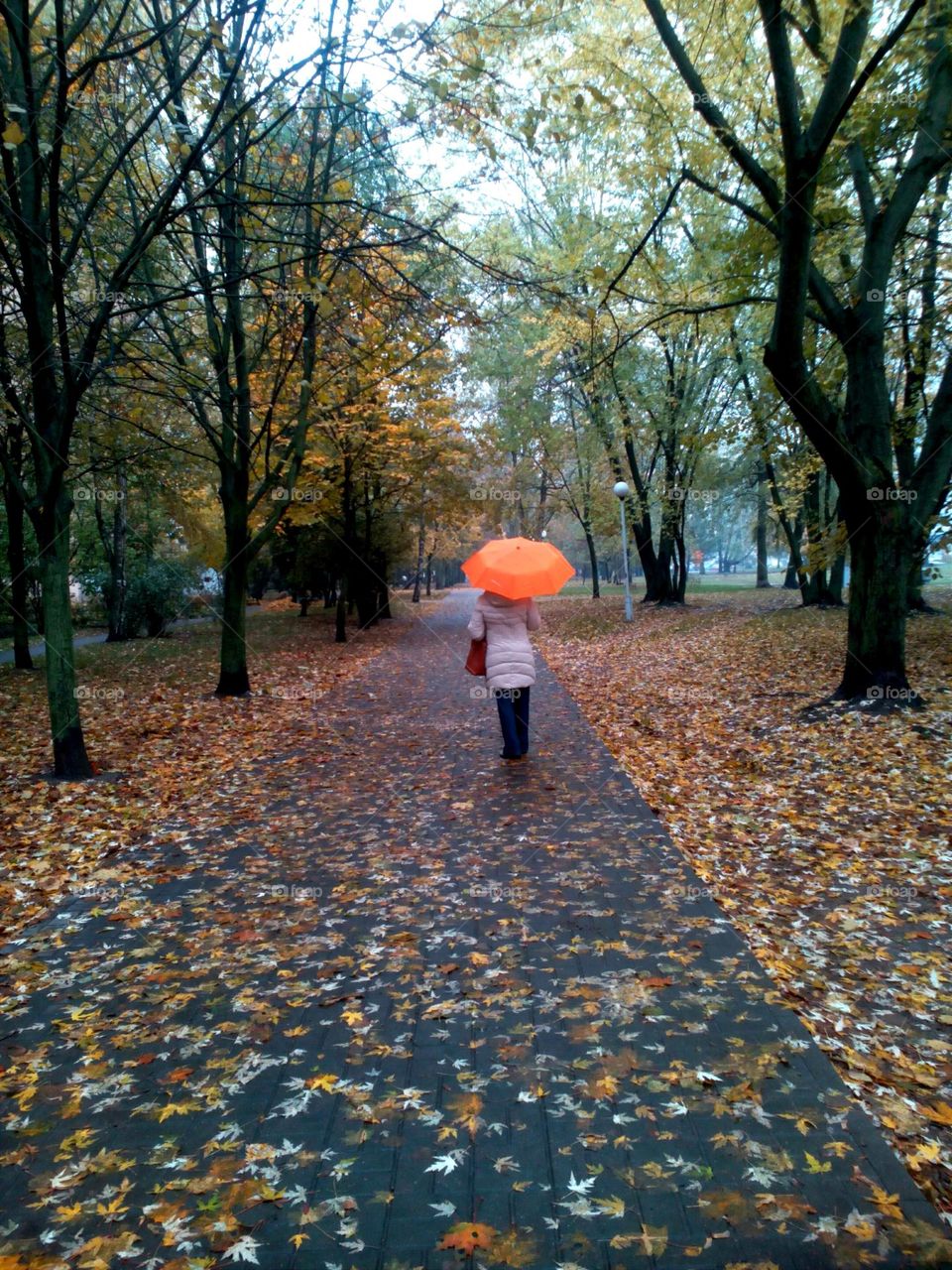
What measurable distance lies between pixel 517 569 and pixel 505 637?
0.79 metres

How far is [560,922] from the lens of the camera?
465cm

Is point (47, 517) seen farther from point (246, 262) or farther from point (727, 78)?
point (727, 78)

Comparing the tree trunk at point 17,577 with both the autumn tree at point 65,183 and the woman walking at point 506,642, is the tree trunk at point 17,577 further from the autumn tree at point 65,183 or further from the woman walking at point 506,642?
the woman walking at point 506,642

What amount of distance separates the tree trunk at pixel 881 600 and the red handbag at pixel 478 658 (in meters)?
4.33

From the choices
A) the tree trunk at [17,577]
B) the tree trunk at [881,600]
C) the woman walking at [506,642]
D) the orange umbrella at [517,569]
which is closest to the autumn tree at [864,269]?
the tree trunk at [881,600]

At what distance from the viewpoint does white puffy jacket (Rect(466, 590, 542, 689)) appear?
7.82 metres

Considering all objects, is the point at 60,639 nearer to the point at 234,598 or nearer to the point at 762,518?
the point at 234,598

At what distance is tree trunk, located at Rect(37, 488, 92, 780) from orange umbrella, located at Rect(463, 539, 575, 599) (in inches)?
148

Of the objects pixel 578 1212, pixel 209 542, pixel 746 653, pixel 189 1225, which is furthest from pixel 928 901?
pixel 209 542

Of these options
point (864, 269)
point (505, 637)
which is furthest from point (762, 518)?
point (505, 637)

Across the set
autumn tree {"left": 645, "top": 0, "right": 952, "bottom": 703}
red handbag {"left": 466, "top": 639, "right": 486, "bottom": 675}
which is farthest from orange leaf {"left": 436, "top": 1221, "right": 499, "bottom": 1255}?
autumn tree {"left": 645, "top": 0, "right": 952, "bottom": 703}

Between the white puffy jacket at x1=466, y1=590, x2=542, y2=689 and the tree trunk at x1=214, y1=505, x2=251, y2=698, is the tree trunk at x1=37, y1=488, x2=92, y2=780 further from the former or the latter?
the tree trunk at x1=214, y1=505, x2=251, y2=698

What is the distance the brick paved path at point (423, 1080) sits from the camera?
253cm

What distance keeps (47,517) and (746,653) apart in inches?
476
